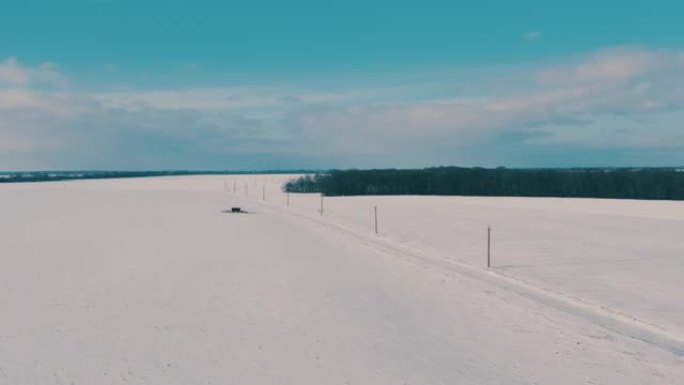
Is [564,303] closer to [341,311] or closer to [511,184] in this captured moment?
[341,311]

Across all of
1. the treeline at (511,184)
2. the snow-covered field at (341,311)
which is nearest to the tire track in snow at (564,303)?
the snow-covered field at (341,311)

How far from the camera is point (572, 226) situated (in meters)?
30.8

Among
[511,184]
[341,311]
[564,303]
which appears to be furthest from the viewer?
[511,184]

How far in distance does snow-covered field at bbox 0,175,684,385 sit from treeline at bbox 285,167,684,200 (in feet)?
191

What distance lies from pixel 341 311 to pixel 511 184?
83.4 metres

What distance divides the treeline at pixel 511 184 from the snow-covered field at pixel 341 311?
191ft

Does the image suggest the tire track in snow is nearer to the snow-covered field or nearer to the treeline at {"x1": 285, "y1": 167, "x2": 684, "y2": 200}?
the snow-covered field

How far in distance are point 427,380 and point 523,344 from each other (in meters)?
2.36

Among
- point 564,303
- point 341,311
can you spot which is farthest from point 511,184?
point 341,311

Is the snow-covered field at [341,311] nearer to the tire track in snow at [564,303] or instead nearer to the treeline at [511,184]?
the tire track in snow at [564,303]

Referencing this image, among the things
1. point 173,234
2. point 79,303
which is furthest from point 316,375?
point 173,234

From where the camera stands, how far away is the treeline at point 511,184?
7706 centimetres

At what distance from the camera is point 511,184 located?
91.1 metres

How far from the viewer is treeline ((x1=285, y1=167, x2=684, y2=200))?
7706 centimetres
